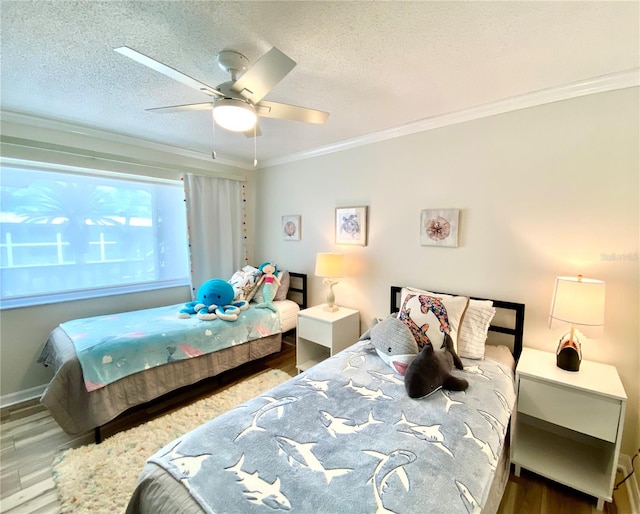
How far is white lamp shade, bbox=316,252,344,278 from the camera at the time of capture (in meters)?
2.81

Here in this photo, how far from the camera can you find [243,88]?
1415 millimetres

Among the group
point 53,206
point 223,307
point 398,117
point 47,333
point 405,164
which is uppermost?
point 398,117

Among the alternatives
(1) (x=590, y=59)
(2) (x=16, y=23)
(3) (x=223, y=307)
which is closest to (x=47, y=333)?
(3) (x=223, y=307)

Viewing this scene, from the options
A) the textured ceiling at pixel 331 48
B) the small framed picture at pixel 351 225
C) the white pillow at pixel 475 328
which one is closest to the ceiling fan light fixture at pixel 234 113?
the textured ceiling at pixel 331 48

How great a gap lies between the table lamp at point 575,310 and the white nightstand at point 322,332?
5.31 ft

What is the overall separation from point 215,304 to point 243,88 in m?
2.09

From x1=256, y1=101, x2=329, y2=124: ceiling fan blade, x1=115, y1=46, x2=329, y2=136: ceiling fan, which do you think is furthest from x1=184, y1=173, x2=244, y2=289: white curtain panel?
x1=256, y1=101, x2=329, y2=124: ceiling fan blade

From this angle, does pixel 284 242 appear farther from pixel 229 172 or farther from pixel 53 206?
pixel 53 206

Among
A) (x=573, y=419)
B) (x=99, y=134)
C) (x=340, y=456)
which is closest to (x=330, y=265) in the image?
(x=340, y=456)

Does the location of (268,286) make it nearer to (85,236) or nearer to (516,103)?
(85,236)

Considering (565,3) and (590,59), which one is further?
(590,59)

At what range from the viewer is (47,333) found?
8.61ft

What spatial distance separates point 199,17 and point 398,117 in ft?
5.36

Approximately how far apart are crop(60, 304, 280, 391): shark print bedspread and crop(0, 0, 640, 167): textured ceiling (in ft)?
5.93
